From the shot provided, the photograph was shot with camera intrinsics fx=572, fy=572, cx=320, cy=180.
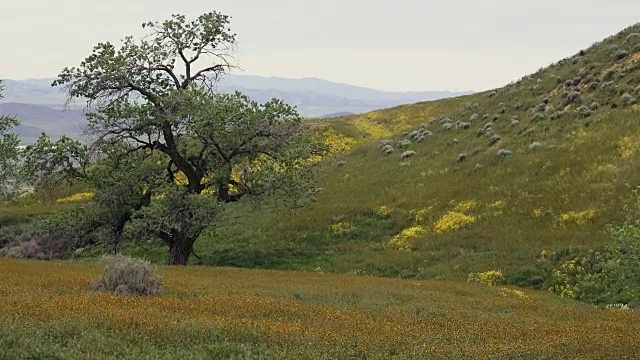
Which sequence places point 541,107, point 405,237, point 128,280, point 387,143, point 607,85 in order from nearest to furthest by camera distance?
1. point 128,280
2. point 405,237
3. point 607,85
4. point 541,107
5. point 387,143

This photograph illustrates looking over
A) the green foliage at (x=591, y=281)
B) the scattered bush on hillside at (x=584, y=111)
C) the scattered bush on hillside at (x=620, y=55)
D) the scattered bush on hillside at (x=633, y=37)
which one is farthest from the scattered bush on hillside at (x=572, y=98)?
the green foliage at (x=591, y=281)

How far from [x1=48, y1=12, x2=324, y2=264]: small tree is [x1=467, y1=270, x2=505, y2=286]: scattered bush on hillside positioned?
956 centimetres

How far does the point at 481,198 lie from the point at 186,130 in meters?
18.5

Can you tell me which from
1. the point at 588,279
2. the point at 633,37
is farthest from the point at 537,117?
the point at 588,279

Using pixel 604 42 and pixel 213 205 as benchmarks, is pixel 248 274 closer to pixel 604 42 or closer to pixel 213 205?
pixel 213 205

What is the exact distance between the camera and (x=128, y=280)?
48.6 ft

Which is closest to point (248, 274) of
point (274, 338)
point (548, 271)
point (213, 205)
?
point (213, 205)

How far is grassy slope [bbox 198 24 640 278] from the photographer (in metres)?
29.0

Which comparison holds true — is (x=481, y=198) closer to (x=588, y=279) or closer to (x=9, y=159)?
(x=588, y=279)

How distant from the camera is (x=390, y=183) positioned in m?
44.9

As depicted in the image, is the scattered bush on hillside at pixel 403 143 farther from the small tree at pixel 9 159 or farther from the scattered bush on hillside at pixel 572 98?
the small tree at pixel 9 159

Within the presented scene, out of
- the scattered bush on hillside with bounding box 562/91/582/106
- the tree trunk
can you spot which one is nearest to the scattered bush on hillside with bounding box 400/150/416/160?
the scattered bush on hillside with bounding box 562/91/582/106

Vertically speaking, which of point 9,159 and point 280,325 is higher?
point 9,159

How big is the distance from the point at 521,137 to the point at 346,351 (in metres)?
39.3
